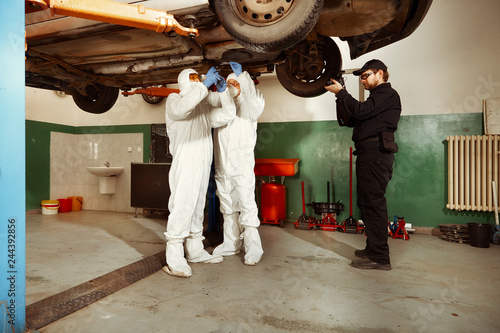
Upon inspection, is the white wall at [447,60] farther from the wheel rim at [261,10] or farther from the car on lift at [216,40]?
the wheel rim at [261,10]

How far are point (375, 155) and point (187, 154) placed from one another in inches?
59.8

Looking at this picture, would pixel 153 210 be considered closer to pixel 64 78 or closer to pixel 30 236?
pixel 30 236

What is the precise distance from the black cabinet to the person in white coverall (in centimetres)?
236

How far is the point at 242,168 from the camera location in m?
2.60

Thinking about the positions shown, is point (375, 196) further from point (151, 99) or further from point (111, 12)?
point (151, 99)

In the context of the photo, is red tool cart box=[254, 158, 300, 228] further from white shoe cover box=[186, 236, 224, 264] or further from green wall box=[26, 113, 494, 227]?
white shoe cover box=[186, 236, 224, 264]

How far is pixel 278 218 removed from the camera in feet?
14.0

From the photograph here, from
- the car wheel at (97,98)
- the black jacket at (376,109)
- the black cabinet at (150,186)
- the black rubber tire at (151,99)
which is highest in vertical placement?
the black rubber tire at (151,99)

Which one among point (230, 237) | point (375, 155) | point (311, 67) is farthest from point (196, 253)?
point (311, 67)

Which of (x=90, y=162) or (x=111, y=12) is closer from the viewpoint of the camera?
(x=111, y=12)

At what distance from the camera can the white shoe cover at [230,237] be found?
279 cm

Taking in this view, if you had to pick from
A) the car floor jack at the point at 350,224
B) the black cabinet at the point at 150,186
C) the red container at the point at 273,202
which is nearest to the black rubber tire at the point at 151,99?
the black cabinet at the point at 150,186

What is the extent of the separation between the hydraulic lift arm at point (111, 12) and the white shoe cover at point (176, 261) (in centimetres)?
152

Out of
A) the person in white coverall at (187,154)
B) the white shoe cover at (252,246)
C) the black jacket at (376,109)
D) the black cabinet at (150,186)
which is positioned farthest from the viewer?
the black cabinet at (150,186)
